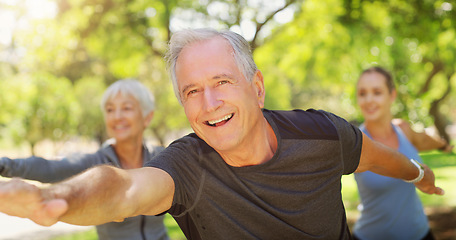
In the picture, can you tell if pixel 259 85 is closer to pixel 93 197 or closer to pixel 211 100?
pixel 211 100

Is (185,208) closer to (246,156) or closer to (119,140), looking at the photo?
(246,156)

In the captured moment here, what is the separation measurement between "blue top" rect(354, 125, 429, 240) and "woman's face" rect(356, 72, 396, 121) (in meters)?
0.54

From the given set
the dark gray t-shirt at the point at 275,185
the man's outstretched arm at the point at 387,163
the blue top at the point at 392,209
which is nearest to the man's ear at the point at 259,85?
the dark gray t-shirt at the point at 275,185

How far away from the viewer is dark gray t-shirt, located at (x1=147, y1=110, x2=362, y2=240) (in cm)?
206

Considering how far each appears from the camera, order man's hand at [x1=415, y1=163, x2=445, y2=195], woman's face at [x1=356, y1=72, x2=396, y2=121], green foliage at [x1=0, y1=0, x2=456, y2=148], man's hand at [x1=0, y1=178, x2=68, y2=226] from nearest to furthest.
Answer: man's hand at [x1=0, y1=178, x2=68, y2=226] → man's hand at [x1=415, y1=163, x2=445, y2=195] → woman's face at [x1=356, y1=72, x2=396, y2=121] → green foliage at [x1=0, y1=0, x2=456, y2=148]

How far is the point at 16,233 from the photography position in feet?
35.7

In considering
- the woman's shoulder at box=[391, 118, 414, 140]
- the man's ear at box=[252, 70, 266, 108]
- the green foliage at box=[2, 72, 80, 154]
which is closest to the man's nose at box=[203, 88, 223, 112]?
the man's ear at box=[252, 70, 266, 108]

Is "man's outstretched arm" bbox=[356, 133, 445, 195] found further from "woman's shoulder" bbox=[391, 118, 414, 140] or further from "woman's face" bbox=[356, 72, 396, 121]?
"woman's shoulder" bbox=[391, 118, 414, 140]

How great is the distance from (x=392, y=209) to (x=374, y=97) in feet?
3.66

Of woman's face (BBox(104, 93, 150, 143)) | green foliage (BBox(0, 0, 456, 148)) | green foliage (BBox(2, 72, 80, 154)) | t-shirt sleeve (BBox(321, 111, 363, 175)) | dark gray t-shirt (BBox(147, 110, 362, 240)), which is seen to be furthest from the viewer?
green foliage (BBox(2, 72, 80, 154))

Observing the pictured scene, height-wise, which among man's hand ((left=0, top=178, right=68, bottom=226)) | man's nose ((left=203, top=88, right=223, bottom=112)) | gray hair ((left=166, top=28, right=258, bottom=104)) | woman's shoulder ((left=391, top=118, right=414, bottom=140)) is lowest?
woman's shoulder ((left=391, top=118, right=414, bottom=140))

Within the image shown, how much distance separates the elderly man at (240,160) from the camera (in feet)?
6.75

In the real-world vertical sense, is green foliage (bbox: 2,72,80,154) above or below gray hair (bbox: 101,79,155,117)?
below

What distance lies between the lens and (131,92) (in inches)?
158
